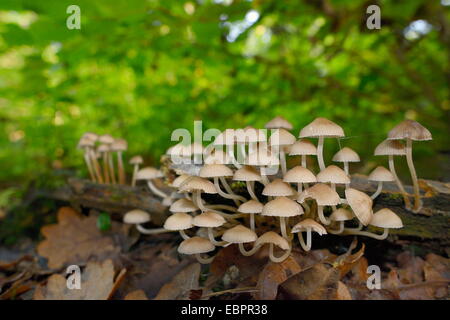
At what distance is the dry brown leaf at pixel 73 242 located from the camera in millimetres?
3025

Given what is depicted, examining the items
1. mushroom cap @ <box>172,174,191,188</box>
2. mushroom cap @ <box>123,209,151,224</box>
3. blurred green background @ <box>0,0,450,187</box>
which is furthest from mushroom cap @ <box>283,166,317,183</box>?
A: mushroom cap @ <box>123,209,151,224</box>

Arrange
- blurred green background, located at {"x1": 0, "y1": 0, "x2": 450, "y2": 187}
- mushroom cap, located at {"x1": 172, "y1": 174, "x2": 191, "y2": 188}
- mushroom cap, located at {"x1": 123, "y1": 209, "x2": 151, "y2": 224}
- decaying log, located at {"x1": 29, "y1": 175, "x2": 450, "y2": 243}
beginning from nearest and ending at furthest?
1. decaying log, located at {"x1": 29, "y1": 175, "x2": 450, "y2": 243}
2. mushroom cap, located at {"x1": 172, "y1": 174, "x2": 191, "y2": 188}
3. blurred green background, located at {"x1": 0, "y1": 0, "x2": 450, "y2": 187}
4. mushroom cap, located at {"x1": 123, "y1": 209, "x2": 151, "y2": 224}

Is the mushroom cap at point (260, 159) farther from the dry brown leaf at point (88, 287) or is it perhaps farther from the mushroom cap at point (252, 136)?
the dry brown leaf at point (88, 287)

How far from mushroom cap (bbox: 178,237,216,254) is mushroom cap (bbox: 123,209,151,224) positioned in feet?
2.65

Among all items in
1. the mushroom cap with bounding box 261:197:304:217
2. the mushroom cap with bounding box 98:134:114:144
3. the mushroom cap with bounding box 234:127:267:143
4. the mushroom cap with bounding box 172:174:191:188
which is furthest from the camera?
the mushroom cap with bounding box 98:134:114:144

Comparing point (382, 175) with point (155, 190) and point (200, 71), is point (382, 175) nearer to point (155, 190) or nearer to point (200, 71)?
point (155, 190)

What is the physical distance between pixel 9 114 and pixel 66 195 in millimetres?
7972

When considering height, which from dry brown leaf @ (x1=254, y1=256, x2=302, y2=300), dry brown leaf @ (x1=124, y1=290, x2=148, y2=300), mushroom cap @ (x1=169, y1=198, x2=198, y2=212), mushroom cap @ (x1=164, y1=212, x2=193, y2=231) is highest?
mushroom cap @ (x1=169, y1=198, x2=198, y2=212)

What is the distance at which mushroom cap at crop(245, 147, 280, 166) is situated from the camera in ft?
6.93

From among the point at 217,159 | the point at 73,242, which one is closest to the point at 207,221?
the point at 217,159

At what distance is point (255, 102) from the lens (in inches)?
192

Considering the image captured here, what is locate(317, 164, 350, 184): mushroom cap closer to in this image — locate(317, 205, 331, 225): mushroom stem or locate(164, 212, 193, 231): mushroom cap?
locate(317, 205, 331, 225): mushroom stem
